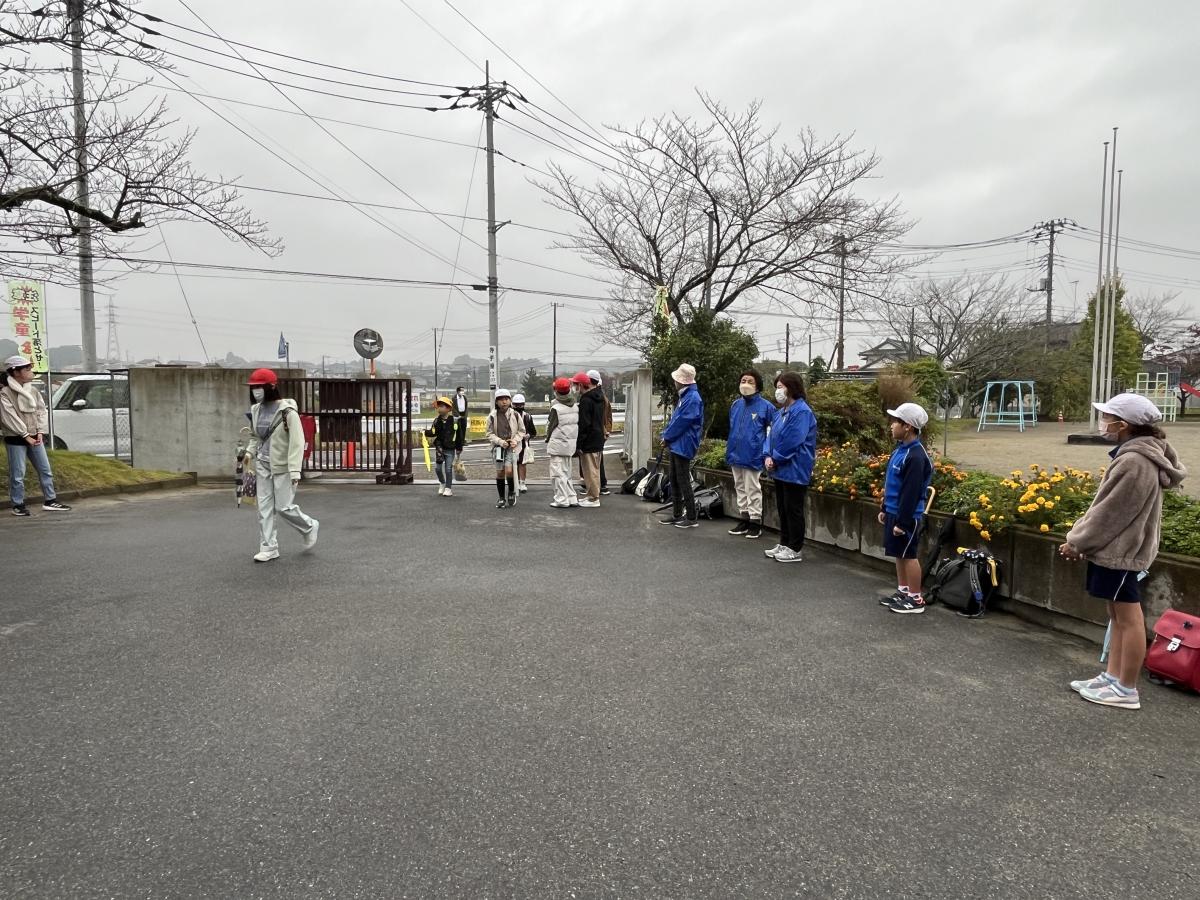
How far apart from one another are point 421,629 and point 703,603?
6.73 ft

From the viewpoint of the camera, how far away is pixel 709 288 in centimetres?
1930

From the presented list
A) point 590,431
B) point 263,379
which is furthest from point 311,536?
point 590,431

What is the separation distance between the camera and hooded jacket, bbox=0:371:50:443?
8719 mm

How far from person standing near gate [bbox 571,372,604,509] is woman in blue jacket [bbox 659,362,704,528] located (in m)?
1.47

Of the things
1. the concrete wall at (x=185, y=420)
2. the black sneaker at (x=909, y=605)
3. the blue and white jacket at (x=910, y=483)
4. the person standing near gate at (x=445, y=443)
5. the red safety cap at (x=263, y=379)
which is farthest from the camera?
the concrete wall at (x=185, y=420)

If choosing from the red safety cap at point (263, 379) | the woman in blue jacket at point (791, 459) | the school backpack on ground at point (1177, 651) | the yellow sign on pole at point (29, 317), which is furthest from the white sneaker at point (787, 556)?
the yellow sign on pole at point (29, 317)

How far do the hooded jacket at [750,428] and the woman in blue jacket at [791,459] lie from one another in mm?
672

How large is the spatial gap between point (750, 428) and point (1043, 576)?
3.40 meters

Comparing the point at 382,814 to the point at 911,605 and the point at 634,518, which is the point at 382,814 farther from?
the point at 634,518

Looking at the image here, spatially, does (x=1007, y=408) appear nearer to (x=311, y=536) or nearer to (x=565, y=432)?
(x=565, y=432)

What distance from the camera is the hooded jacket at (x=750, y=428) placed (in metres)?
7.87

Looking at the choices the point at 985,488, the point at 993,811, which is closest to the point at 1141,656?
the point at 993,811

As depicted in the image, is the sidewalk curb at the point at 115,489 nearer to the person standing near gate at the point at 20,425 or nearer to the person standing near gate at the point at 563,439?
the person standing near gate at the point at 20,425

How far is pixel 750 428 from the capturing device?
7.90m
